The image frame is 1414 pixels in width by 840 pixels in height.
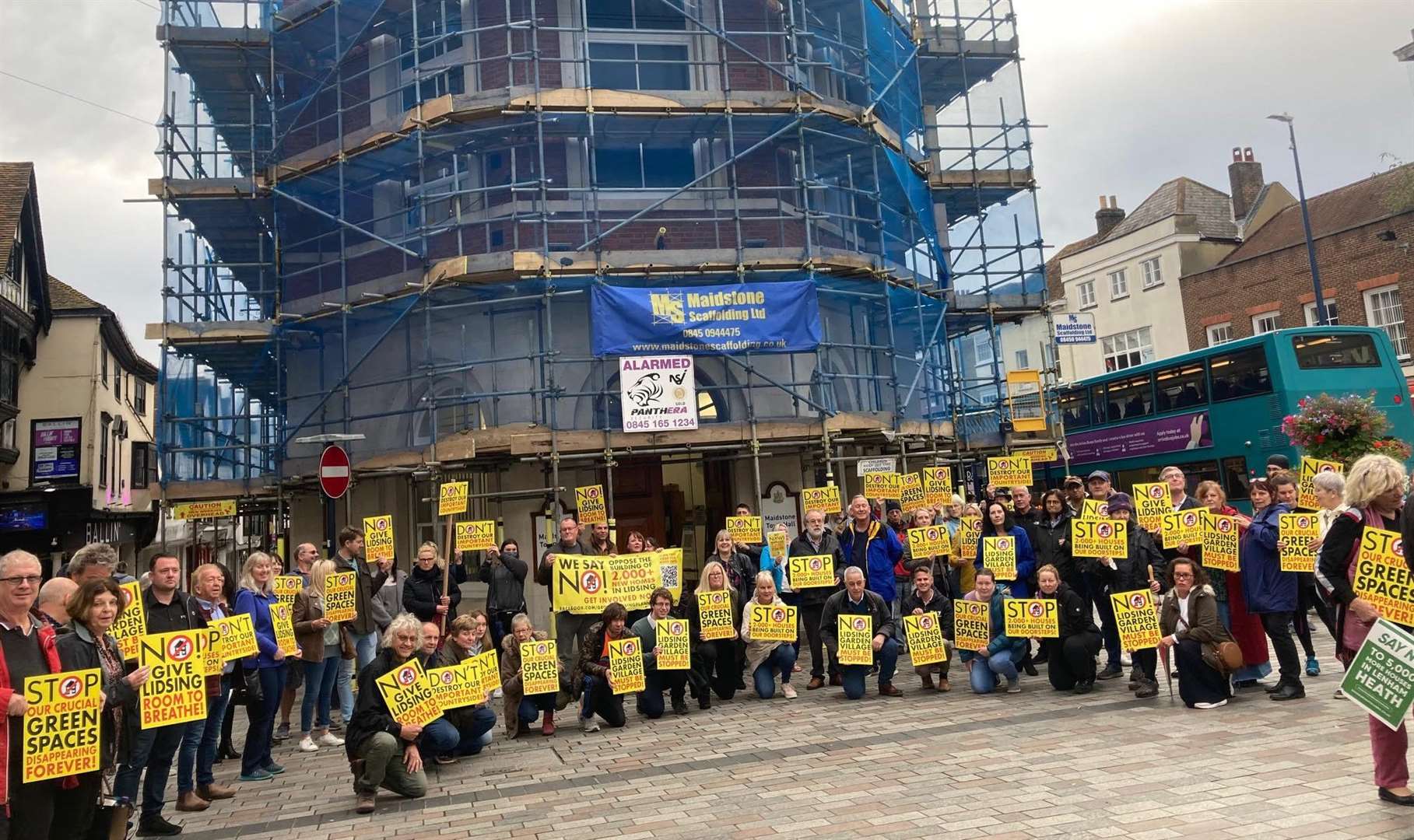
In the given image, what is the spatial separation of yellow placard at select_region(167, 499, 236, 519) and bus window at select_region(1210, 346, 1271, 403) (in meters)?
19.5

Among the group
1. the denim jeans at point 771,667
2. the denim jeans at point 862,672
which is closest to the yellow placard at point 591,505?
the denim jeans at point 771,667

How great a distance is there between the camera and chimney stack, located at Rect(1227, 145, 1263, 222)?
41906 mm

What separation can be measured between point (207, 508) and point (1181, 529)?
16.6 meters

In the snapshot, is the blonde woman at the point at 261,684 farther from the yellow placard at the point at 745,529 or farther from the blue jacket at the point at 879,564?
the blue jacket at the point at 879,564

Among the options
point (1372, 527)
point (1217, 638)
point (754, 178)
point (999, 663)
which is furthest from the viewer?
point (754, 178)

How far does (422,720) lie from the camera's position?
8047mm

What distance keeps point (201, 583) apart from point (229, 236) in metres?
17.1

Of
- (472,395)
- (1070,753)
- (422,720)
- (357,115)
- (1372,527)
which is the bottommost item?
(1070,753)

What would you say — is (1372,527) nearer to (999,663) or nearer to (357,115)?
(999,663)

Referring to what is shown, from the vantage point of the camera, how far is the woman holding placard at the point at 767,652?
36.5 ft

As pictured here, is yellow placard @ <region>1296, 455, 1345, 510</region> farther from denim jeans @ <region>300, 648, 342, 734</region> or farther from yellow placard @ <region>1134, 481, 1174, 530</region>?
denim jeans @ <region>300, 648, 342, 734</region>

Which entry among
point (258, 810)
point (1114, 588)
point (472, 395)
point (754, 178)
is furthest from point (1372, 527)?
point (754, 178)

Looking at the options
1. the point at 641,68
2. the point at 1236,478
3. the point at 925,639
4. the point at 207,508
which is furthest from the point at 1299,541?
the point at 207,508

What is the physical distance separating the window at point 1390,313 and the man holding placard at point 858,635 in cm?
2746
